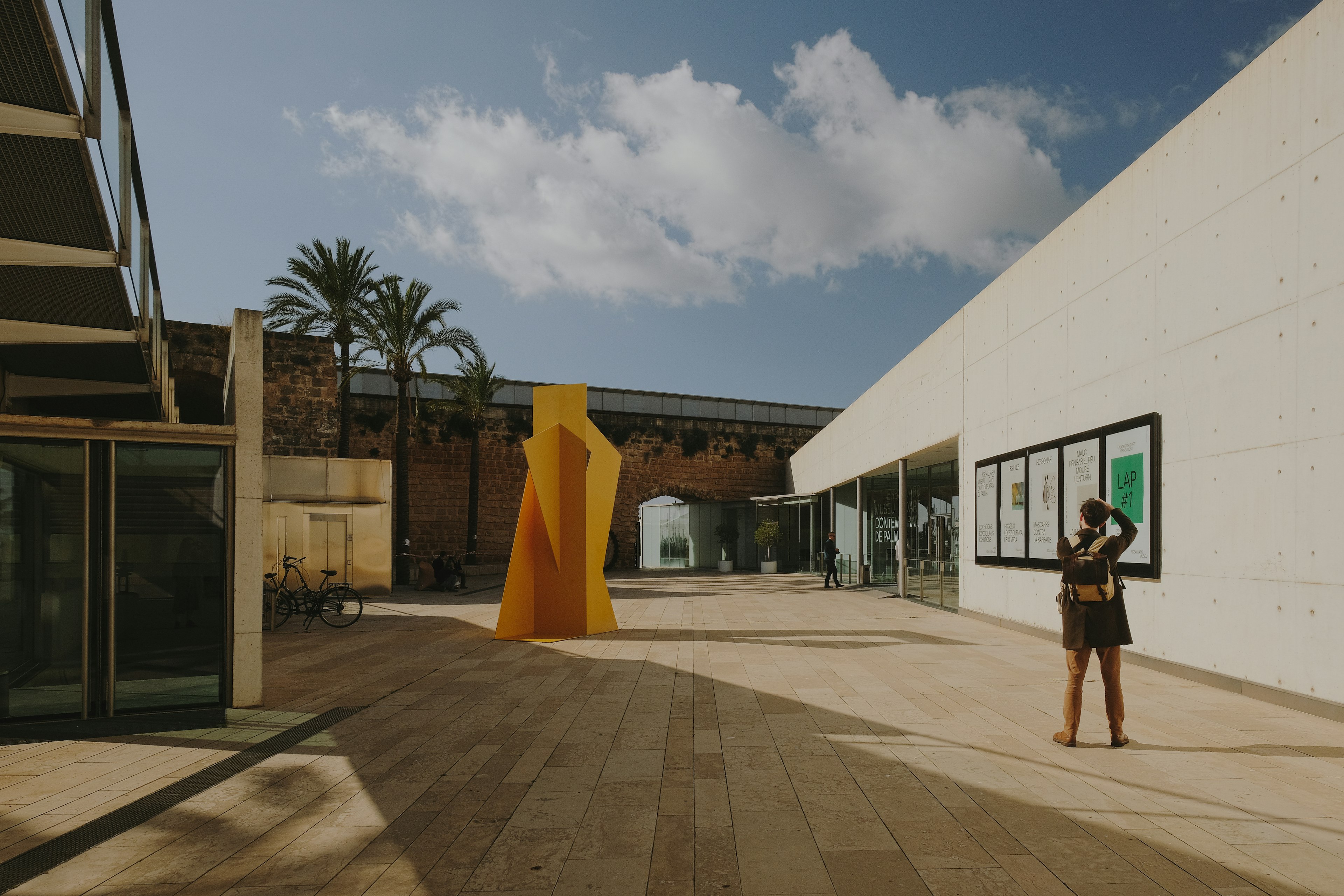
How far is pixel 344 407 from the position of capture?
23938 mm

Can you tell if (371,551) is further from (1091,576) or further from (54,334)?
(1091,576)

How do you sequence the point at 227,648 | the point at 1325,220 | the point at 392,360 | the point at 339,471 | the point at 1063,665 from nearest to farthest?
1. the point at 1325,220
2. the point at 227,648
3. the point at 1063,665
4. the point at 339,471
5. the point at 392,360

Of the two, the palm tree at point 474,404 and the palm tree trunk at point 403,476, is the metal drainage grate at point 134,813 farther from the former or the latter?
the palm tree at point 474,404

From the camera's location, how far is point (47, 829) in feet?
12.4

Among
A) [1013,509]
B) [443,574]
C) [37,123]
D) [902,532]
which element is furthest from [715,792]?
[443,574]

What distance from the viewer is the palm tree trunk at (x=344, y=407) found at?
2391 centimetres

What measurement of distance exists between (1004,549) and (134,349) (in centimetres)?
1065

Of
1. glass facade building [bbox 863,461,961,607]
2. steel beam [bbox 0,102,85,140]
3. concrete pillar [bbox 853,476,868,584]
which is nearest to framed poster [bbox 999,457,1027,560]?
glass facade building [bbox 863,461,961,607]

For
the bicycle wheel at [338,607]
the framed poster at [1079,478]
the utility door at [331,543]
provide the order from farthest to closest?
the utility door at [331,543] → the bicycle wheel at [338,607] → the framed poster at [1079,478]

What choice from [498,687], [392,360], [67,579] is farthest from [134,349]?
[392,360]

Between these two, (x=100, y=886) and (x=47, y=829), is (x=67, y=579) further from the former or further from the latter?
(x=100, y=886)

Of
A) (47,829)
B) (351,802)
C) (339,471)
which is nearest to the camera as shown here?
(47,829)

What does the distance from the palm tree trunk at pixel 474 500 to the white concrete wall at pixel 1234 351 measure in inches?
826

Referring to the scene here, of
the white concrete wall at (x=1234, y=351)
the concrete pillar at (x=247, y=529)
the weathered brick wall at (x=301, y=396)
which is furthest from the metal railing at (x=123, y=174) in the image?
the weathered brick wall at (x=301, y=396)
